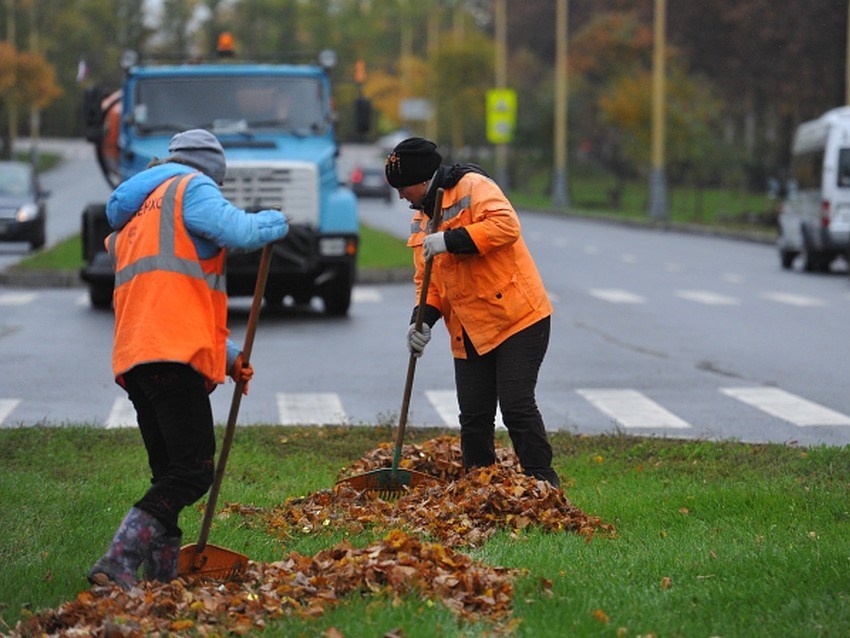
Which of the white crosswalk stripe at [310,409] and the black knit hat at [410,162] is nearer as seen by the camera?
the black knit hat at [410,162]

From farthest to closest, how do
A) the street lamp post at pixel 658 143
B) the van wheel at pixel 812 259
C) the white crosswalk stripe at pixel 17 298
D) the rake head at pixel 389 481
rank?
the street lamp post at pixel 658 143 → the van wheel at pixel 812 259 → the white crosswalk stripe at pixel 17 298 → the rake head at pixel 389 481

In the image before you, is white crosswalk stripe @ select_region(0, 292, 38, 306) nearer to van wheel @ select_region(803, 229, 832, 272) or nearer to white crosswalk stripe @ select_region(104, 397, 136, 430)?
white crosswalk stripe @ select_region(104, 397, 136, 430)

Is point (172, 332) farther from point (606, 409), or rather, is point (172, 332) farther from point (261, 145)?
point (261, 145)

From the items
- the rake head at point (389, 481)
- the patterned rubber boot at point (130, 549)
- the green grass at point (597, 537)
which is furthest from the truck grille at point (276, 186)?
the patterned rubber boot at point (130, 549)

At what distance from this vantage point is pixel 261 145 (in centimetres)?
1933

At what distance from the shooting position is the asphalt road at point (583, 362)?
11898mm

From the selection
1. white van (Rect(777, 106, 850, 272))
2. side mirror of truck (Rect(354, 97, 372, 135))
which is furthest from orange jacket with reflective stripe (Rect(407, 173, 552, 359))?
white van (Rect(777, 106, 850, 272))

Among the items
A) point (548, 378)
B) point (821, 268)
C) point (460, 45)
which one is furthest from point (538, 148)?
point (548, 378)

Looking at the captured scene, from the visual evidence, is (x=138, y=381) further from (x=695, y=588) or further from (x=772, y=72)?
(x=772, y=72)

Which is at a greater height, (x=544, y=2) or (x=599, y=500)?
(x=544, y=2)

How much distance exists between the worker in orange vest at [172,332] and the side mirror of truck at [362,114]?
14.4 m

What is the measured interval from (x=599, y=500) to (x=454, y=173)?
5.54 feet

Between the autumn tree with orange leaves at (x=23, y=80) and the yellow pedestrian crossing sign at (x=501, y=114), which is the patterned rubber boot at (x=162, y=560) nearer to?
the yellow pedestrian crossing sign at (x=501, y=114)

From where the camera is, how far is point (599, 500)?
8.13 m
